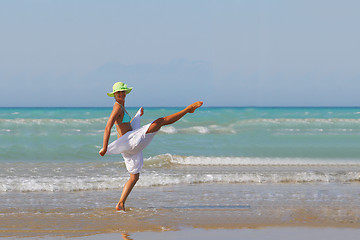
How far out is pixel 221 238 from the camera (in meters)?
5.04

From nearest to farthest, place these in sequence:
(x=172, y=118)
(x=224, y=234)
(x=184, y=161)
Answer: (x=224, y=234) → (x=172, y=118) → (x=184, y=161)

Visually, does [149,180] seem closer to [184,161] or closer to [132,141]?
[132,141]

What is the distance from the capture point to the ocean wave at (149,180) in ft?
27.6

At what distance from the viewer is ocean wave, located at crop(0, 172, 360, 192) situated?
841cm

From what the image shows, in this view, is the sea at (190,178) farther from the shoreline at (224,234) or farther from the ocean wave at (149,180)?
the shoreline at (224,234)

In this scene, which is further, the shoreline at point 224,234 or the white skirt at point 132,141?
the white skirt at point 132,141

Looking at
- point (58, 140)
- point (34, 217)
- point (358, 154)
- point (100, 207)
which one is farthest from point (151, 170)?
point (58, 140)

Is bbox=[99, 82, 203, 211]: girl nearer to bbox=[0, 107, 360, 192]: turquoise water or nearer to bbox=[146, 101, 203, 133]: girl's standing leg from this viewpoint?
bbox=[146, 101, 203, 133]: girl's standing leg

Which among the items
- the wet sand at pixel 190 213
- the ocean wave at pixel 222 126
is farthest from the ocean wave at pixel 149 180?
the ocean wave at pixel 222 126

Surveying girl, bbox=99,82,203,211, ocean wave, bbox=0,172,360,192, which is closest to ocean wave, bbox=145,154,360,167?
ocean wave, bbox=0,172,360,192

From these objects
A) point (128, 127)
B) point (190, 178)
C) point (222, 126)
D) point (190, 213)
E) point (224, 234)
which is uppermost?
point (128, 127)

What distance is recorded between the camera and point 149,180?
8.98 meters

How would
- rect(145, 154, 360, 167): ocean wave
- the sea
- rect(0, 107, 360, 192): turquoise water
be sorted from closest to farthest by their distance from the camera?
the sea < rect(0, 107, 360, 192): turquoise water < rect(145, 154, 360, 167): ocean wave

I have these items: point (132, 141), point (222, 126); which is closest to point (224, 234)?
point (132, 141)
